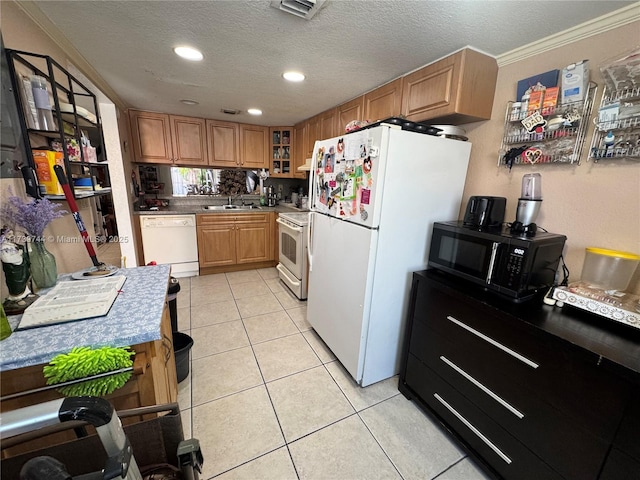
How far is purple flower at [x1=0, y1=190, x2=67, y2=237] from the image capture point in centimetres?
100

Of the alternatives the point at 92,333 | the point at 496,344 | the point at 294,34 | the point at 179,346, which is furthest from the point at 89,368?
the point at 294,34

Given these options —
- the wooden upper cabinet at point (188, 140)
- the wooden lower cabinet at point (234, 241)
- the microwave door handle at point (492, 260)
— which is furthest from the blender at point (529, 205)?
the wooden upper cabinet at point (188, 140)

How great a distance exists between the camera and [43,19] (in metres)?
1.31

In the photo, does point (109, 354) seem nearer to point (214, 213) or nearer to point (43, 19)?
point (43, 19)

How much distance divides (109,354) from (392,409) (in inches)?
60.9

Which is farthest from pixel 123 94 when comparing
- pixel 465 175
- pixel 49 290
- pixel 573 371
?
pixel 573 371

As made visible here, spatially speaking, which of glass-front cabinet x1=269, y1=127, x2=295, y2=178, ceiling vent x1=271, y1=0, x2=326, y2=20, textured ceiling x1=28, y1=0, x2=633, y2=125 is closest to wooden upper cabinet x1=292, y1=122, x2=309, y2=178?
glass-front cabinet x1=269, y1=127, x2=295, y2=178

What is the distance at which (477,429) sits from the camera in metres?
1.25

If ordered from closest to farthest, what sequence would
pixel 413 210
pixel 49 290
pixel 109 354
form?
pixel 109 354 → pixel 49 290 → pixel 413 210

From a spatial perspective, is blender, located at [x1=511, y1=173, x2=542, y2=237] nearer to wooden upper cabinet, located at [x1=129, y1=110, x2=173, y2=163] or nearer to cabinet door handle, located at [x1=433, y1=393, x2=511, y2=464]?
cabinet door handle, located at [x1=433, y1=393, x2=511, y2=464]

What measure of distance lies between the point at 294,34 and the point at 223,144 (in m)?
2.51

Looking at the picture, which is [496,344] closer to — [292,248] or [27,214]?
[27,214]

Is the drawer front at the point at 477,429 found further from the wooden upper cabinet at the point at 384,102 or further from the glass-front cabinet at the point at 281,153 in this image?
the glass-front cabinet at the point at 281,153

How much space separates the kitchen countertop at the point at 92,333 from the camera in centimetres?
78
